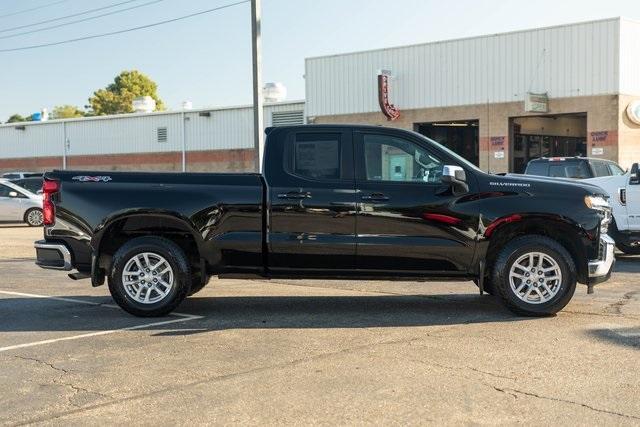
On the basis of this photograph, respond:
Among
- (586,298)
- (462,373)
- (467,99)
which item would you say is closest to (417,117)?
(467,99)

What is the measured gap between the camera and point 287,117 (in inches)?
1489

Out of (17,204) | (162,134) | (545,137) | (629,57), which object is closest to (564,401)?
(17,204)

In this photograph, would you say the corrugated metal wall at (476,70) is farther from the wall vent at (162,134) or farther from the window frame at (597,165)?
the wall vent at (162,134)

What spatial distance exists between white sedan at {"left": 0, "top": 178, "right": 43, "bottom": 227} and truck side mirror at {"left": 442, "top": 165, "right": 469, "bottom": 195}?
61.2 ft

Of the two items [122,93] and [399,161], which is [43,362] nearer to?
[399,161]

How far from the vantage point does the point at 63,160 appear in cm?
4769

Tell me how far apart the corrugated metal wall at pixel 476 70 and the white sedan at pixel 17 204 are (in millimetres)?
14527

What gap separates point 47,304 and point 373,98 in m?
24.3

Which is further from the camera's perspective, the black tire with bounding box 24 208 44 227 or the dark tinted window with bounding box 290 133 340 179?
A: the black tire with bounding box 24 208 44 227

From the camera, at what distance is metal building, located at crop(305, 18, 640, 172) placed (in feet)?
83.0

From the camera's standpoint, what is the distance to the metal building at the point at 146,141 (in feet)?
130

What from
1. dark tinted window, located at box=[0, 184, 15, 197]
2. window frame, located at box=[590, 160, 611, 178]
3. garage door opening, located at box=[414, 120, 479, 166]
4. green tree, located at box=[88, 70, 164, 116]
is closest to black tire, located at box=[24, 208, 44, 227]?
dark tinted window, located at box=[0, 184, 15, 197]

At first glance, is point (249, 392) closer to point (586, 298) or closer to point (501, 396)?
point (501, 396)

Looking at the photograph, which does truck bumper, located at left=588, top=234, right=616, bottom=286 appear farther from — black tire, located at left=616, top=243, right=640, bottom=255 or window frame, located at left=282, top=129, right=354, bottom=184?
black tire, located at left=616, top=243, right=640, bottom=255
